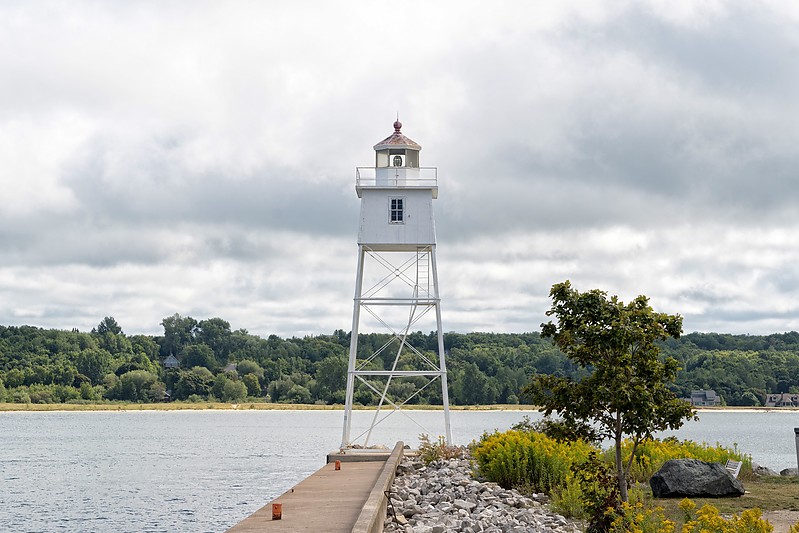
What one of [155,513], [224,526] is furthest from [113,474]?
[224,526]

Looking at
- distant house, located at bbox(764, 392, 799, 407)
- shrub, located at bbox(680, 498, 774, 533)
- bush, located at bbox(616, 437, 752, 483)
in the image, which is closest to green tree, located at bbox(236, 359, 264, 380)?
distant house, located at bbox(764, 392, 799, 407)

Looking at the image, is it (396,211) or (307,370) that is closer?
(396,211)

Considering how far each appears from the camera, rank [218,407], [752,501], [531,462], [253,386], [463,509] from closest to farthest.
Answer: [463,509] → [752,501] → [531,462] → [218,407] → [253,386]

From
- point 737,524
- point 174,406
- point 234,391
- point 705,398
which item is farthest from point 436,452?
point 234,391

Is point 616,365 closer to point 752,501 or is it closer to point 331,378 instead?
point 752,501

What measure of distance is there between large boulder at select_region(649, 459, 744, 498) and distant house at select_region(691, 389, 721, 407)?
10094cm

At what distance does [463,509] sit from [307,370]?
120236 mm

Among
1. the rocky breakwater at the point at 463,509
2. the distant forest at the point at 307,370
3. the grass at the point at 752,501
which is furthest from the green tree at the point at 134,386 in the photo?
the grass at the point at 752,501

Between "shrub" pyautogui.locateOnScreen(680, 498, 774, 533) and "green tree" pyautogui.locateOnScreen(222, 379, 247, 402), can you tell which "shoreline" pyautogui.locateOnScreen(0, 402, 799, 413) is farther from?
"shrub" pyautogui.locateOnScreen(680, 498, 774, 533)

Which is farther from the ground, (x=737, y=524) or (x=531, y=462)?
(x=531, y=462)

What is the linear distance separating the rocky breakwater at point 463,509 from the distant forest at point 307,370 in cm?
7367

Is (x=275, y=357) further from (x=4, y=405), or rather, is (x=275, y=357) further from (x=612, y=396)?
(x=612, y=396)

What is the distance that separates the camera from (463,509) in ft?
58.4

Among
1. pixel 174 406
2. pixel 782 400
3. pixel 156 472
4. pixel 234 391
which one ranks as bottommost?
pixel 156 472
